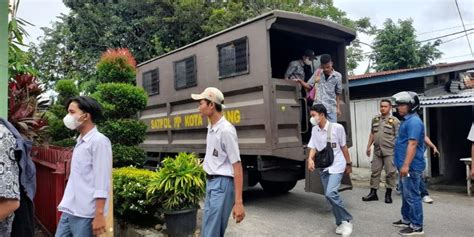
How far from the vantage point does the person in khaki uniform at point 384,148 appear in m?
6.64

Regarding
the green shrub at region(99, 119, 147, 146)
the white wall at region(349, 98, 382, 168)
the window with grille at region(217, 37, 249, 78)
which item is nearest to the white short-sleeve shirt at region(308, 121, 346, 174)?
the window with grille at region(217, 37, 249, 78)

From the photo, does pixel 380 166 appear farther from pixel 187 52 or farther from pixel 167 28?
pixel 167 28

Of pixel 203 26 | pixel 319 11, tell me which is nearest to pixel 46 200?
pixel 203 26

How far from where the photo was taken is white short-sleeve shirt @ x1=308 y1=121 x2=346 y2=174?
4.80 meters

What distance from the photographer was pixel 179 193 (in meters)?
Result: 4.40

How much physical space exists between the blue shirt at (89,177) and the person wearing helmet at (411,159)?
10.8 feet

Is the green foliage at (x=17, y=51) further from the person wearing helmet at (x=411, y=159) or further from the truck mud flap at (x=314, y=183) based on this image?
the person wearing helmet at (x=411, y=159)

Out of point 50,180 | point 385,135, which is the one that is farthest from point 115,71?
point 385,135

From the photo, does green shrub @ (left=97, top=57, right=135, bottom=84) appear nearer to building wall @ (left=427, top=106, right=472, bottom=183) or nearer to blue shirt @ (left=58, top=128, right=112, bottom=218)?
blue shirt @ (left=58, top=128, right=112, bottom=218)

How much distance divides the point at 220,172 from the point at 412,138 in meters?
2.44

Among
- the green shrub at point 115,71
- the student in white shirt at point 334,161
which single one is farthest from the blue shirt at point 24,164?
the green shrub at point 115,71

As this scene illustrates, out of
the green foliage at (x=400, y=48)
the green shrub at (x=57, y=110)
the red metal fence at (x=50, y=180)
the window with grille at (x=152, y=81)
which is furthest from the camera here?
the green foliage at (x=400, y=48)

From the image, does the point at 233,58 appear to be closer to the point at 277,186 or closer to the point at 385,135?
the point at 277,186

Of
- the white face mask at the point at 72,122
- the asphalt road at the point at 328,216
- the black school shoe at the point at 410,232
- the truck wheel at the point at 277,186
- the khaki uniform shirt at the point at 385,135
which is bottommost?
the asphalt road at the point at 328,216
